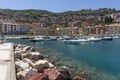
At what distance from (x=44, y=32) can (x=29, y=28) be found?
57.8 ft

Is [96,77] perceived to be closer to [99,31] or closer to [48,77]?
[48,77]

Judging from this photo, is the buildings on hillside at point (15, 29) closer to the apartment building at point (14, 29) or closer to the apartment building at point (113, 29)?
the apartment building at point (14, 29)

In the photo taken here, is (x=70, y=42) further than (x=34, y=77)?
Yes

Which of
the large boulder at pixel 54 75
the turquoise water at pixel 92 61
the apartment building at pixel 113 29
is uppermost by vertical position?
the apartment building at pixel 113 29

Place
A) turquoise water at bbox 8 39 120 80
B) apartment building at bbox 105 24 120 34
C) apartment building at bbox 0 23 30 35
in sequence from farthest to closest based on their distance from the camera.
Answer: apartment building at bbox 0 23 30 35 → apartment building at bbox 105 24 120 34 → turquoise water at bbox 8 39 120 80

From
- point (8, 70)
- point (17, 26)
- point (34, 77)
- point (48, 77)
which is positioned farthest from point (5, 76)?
point (17, 26)

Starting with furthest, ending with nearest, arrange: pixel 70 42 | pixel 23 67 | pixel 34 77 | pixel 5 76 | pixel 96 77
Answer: pixel 70 42, pixel 96 77, pixel 23 67, pixel 34 77, pixel 5 76

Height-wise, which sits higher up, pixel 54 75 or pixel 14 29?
pixel 14 29

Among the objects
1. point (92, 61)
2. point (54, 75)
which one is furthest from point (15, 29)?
point (54, 75)

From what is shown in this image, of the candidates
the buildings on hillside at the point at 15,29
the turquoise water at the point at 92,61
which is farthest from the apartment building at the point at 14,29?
the turquoise water at the point at 92,61

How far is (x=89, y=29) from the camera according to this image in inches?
5901

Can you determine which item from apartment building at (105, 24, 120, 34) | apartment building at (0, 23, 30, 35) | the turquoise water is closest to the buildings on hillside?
apartment building at (0, 23, 30, 35)

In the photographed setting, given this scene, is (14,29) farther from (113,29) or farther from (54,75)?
(54,75)

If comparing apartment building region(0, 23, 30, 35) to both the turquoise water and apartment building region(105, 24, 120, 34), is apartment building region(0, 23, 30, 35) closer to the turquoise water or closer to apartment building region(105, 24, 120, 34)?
apartment building region(105, 24, 120, 34)
